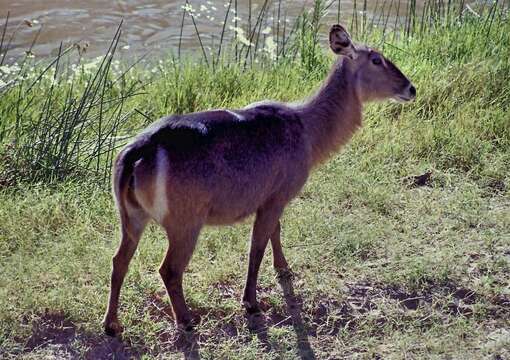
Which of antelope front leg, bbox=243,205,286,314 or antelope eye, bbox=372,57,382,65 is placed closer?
antelope front leg, bbox=243,205,286,314

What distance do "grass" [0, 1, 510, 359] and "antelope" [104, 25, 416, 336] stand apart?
20 centimetres

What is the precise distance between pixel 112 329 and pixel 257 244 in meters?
0.79

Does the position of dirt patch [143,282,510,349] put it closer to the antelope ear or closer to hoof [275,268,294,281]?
hoof [275,268,294,281]

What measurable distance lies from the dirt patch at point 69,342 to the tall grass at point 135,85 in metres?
1.44

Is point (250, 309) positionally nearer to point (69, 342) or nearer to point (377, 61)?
point (69, 342)

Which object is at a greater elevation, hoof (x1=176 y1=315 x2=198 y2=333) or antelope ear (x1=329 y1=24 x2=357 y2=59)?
antelope ear (x1=329 y1=24 x2=357 y2=59)

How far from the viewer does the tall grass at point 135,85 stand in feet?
17.6

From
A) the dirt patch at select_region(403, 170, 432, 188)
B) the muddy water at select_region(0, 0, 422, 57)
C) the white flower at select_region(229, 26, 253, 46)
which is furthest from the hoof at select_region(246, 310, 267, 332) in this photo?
the muddy water at select_region(0, 0, 422, 57)

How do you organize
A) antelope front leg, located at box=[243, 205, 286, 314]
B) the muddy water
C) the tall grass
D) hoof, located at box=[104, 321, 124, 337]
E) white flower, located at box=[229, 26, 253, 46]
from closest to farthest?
1. hoof, located at box=[104, 321, 124, 337]
2. antelope front leg, located at box=[243, 205, 286, 314]
3. the tall grass
4. white flower, located at box=[229, 26, 253, 46]
5. the muddy water

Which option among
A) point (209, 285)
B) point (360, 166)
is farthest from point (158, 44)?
point (209, 285)

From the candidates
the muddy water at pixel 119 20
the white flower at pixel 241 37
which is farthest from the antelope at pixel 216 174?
the muddy water at pixel 119 20

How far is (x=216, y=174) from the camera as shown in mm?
3947

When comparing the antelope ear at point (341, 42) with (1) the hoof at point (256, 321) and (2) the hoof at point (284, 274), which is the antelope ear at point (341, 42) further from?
(1) the hoof at point (256, 321)

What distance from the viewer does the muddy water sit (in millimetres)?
8828
